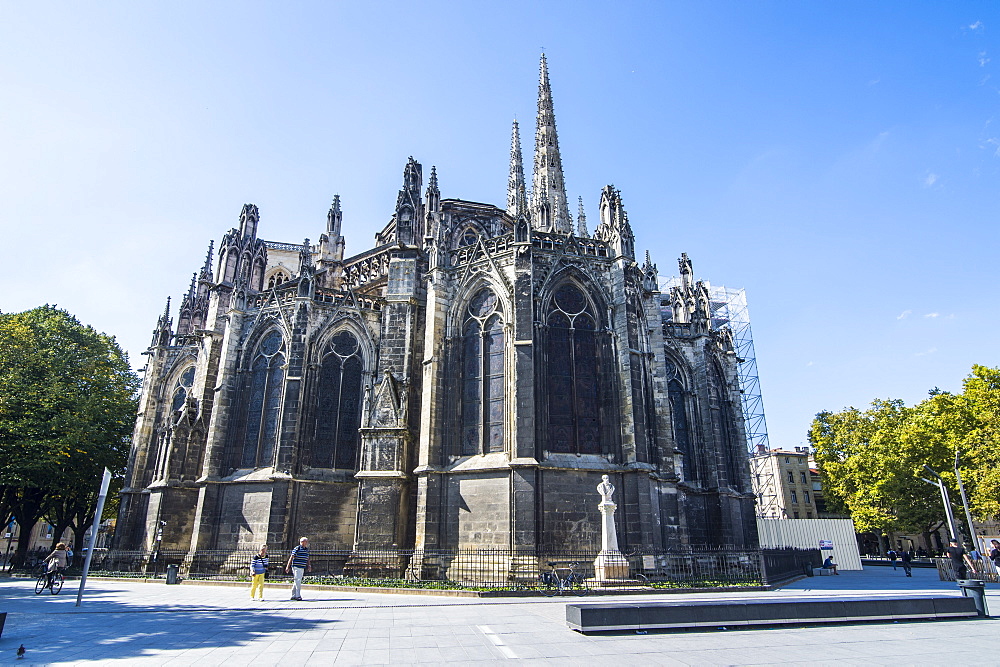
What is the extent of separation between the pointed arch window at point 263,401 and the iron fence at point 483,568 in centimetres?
368

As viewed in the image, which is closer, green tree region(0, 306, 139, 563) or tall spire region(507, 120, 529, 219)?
green tree region(0, 306, 139, 563)

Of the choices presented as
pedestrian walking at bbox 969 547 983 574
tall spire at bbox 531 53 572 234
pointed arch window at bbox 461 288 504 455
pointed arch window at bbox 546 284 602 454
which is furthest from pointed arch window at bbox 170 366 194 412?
pedestrian walking at bbox 969 547 983 574

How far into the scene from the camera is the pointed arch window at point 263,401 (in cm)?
2384

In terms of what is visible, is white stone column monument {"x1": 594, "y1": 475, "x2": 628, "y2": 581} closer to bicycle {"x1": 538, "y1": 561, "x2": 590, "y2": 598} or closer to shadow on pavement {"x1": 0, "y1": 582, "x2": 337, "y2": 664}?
bicycle {"x1": 538, "y1": 561, "x2": 590, "y2": 598}

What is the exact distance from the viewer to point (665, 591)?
15.1m

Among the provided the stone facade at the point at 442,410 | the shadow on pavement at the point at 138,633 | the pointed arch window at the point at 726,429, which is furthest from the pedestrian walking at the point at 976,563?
the shadow on pavement at the point at 138,633

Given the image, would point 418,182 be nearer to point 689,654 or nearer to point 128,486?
point 128,486

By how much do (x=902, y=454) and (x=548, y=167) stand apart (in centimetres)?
2914

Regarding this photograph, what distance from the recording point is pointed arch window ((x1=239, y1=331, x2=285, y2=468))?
23.8 meters

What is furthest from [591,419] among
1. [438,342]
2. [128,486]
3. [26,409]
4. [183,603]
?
[26,409]

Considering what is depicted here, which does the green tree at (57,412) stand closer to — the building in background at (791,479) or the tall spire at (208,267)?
the tall spire at (208,267)

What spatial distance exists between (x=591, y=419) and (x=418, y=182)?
14482 mm

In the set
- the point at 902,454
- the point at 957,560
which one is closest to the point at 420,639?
the point at 957,560

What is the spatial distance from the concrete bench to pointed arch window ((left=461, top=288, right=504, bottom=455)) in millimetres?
11364
